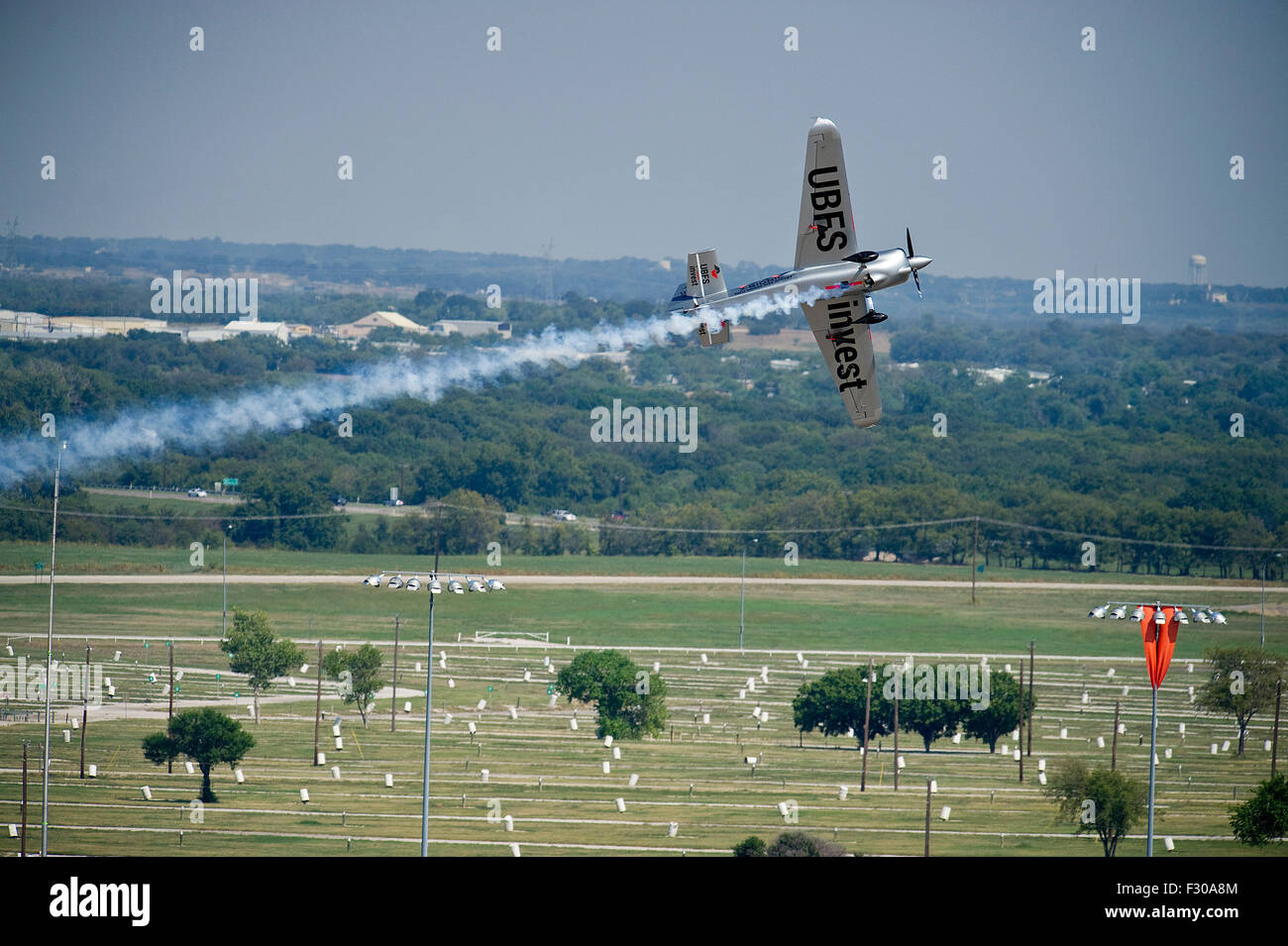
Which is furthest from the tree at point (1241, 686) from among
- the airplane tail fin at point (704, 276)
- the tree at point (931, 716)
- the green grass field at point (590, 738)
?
the airplane tail fin at point (704, 276)

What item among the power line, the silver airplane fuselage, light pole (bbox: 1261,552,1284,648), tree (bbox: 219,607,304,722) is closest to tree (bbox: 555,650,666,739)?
tree (bbox: 219,607,304,722)

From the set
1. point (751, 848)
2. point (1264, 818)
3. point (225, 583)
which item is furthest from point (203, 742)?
point (225, 583)

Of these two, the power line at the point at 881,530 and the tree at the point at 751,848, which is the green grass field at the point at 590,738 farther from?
the power line at the point at 881,530

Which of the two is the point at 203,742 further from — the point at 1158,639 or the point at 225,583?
the point at 225,583

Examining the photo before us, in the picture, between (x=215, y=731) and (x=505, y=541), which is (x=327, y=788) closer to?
(x=215, y=731)

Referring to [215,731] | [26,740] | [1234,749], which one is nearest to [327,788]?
[215,731]

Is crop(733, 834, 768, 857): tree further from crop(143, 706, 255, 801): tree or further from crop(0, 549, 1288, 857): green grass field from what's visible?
crop(143, 706, 255, 801): tree
